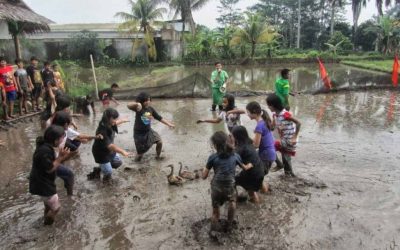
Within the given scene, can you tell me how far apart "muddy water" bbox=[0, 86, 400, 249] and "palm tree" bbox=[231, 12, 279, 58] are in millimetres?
24218

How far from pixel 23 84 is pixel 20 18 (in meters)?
3.72

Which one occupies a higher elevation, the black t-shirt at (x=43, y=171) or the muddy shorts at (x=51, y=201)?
the black t-shirt at (x=43, y=171)

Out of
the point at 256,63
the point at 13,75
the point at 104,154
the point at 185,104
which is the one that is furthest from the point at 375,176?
the point at 256,63

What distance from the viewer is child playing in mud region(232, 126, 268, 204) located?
484cm

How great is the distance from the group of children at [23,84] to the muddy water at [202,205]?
1.62 meters

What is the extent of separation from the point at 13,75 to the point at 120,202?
22.1 feet

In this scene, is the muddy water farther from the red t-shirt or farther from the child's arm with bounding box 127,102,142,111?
the red t-shirt

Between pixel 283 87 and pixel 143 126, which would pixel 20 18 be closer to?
pixel 143 126

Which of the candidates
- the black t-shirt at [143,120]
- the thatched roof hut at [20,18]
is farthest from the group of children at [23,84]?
the black t-shirt at [143,120]

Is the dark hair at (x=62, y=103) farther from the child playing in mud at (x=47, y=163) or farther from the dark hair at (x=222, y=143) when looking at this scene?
the dark hair at (x=222, y=143)

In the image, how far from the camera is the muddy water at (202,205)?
4.45 m

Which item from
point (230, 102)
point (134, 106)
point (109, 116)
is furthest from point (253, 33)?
point (109, 116)

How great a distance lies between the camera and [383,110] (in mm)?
12203

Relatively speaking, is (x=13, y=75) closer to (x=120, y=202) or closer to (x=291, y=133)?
(x=120, y=202)
